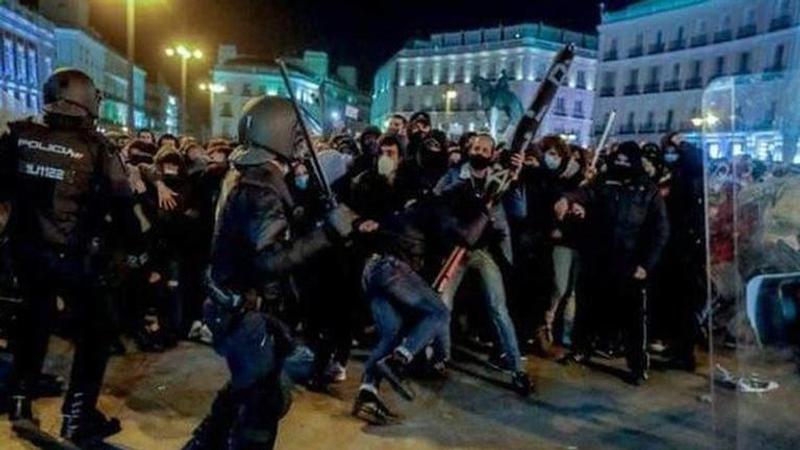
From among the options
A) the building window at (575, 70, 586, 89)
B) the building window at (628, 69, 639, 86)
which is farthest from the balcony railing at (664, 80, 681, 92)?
the building window at (575, 70, 586, 89)

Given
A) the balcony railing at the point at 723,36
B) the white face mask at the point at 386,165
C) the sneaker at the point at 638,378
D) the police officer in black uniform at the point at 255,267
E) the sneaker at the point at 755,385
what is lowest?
the sneaker at the point at 638,378

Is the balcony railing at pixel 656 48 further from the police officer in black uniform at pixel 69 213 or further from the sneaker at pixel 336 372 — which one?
the police officer in black uniform at pixel 69 213

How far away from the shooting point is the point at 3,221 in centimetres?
661

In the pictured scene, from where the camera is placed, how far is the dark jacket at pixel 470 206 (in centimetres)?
623

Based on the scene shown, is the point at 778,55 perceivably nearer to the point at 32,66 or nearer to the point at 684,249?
the point at 684,249

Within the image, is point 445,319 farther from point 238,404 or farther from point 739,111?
point 739,111

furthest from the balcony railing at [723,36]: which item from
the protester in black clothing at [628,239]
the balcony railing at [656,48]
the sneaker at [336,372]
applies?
the sneaker at [336,372]

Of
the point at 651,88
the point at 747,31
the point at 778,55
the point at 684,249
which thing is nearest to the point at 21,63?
the point at 651,88

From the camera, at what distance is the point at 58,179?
16.3 feet

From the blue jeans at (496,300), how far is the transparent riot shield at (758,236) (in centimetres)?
223

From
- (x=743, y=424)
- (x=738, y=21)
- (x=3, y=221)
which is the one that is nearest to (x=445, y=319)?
(x=743, y=424)

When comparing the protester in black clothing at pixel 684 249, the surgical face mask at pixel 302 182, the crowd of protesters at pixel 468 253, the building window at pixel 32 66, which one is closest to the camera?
the crowd of protesters at pixel 468 253

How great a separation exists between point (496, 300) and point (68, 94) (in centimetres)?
332

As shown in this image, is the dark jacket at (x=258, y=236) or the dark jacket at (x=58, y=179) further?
the dark jacket at (x=58, y=179)
